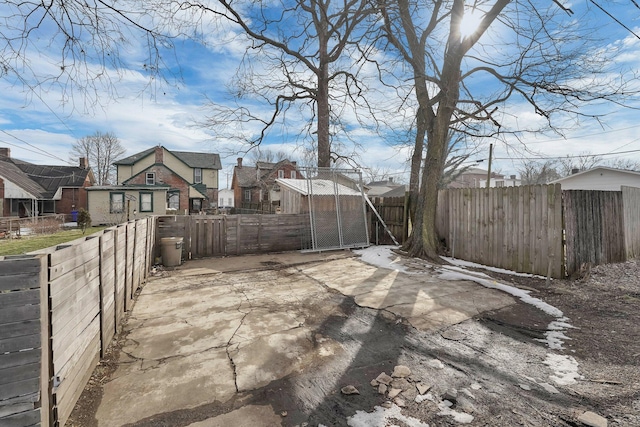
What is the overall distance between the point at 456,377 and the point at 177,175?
27.0 metres

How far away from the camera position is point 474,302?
15.2 feet

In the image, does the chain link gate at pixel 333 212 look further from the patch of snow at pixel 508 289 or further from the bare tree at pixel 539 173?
the bare tree at pixel 539 173

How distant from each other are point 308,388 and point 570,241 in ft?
20.5

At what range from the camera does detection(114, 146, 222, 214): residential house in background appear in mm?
25156

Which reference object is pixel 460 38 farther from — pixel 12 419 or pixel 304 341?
pixel 12 419

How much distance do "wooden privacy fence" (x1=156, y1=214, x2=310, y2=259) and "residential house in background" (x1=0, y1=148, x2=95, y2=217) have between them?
18.1 m

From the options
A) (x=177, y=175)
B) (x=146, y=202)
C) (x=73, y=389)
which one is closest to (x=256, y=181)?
(x=177, y=175)

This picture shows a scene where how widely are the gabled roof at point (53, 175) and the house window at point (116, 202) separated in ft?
28.6

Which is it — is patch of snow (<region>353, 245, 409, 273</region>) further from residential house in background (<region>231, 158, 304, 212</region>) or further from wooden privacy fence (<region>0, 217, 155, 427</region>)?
residential house in background (<region>231, 158, 304, 212</region>)

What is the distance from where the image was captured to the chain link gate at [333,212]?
9086 millimetres

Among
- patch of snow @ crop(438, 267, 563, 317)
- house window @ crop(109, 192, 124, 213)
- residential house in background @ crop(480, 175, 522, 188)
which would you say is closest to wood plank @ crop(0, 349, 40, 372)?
patch of snow @ crop(438, 267, 563, 317)

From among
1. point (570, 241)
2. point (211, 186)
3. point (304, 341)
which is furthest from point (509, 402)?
point (211, 186)

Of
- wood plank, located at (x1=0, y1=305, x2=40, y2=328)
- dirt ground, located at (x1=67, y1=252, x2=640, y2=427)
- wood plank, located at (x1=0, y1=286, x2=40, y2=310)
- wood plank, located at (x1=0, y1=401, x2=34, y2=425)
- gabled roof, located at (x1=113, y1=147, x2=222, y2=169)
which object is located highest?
gabled roof, located at (x1=113, y1=147, x2=222, y2=169)

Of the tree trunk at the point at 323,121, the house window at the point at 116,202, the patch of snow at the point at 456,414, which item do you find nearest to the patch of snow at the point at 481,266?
the patch of snow at the point at 456,414
